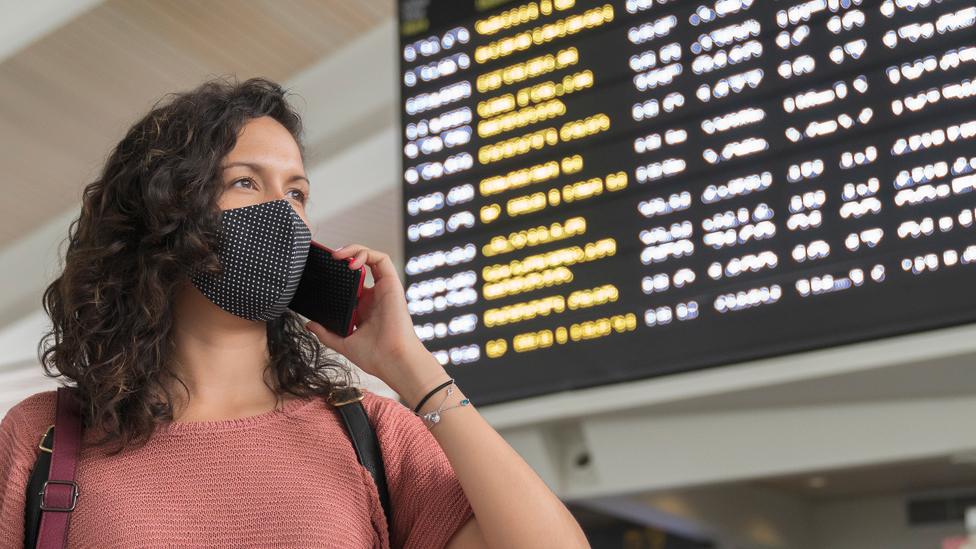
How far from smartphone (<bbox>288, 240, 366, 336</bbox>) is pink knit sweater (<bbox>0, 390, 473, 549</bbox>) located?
0.14 metres

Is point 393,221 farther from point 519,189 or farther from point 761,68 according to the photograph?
point 761,68

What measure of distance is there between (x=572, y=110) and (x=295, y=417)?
255cm

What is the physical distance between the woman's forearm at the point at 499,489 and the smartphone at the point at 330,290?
22 cm

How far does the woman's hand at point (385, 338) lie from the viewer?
180 cm

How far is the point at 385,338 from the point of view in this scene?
1847 mm

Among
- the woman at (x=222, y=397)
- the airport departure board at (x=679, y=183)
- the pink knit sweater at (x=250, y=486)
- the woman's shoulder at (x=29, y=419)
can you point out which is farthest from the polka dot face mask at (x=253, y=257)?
the airport departure board at (x=679, y=183)

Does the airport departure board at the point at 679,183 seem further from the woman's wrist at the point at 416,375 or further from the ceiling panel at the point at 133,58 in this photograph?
the woman's wrist at the point at 416,375

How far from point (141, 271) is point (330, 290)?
0.28 m

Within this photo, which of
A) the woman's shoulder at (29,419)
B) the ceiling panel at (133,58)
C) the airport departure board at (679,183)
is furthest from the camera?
the ceiling panel at (133,58)

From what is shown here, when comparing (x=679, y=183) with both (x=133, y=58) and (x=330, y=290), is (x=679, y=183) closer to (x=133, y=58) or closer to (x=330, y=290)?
(x=330, y=290)

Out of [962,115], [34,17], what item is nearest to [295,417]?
[962,115]

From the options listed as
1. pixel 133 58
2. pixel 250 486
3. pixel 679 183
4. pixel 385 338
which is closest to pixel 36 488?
pixel 250 486

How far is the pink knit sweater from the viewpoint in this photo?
1.62 meters

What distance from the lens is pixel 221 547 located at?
5.32 feet
